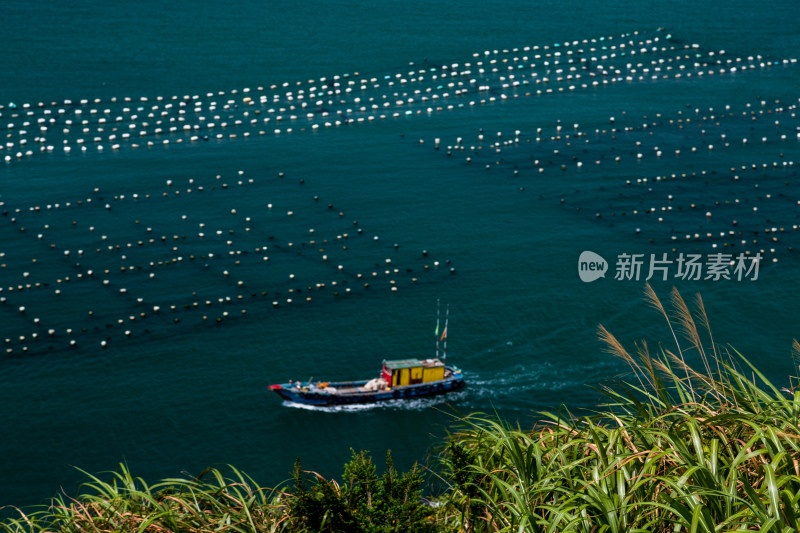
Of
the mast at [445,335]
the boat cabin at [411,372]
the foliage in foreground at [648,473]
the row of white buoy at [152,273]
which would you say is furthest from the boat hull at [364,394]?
the foliage in foreground at [648,473]

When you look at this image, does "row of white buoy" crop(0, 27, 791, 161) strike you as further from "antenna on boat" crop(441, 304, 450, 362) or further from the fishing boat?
the fishing boat

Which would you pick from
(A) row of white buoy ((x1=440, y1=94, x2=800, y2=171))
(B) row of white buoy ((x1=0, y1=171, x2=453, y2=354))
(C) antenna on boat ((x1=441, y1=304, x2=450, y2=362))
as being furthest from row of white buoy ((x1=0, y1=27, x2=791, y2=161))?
(C) antenna on boat ((x1=441, y1=304, x2=450, y2=362))

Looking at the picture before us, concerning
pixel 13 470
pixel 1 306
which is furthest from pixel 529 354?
pixel 1 306

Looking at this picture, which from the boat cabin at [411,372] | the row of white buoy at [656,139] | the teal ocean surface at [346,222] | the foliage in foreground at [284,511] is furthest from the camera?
the row of white buoy at [656,139]

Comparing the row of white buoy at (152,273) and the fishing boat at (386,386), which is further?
the row of white buoy at (152,273)

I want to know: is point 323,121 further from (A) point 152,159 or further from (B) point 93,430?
(B) point 93,430

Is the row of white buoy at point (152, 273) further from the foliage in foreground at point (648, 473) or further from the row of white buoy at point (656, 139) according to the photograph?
the foliage in foreground at point (648, 473)
